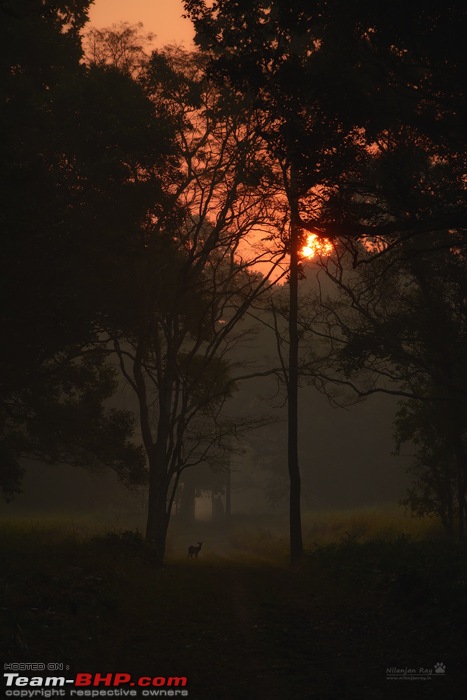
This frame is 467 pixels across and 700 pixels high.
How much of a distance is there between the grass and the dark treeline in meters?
5.56

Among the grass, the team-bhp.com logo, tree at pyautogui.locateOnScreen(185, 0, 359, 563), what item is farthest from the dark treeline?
the team-bhp.com logo

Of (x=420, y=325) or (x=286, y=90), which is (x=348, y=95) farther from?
(x=420, y=325)

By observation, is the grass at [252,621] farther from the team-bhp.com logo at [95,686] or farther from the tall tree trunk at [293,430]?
the tall tree trunk at [293,430]

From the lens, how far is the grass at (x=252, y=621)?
789 cm

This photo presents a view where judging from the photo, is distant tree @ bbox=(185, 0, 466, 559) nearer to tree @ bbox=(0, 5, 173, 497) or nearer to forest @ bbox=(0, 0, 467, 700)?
forest @ bbox=(0, 0, 467, 700)

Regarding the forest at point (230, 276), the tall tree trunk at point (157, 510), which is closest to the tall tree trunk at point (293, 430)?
the forest at point (230, 276)

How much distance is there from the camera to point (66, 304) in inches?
705

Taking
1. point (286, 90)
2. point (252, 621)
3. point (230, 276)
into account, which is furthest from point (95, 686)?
point (230, 276)

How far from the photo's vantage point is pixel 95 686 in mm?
7492

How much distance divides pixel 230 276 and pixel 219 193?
3039 mm

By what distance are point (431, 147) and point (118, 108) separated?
32.6 feet

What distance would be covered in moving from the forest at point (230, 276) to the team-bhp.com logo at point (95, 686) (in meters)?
0.08

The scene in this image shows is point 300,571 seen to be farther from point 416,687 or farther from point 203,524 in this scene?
point 203,524

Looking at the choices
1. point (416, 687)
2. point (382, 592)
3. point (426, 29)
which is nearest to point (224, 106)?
point (426, 29)
